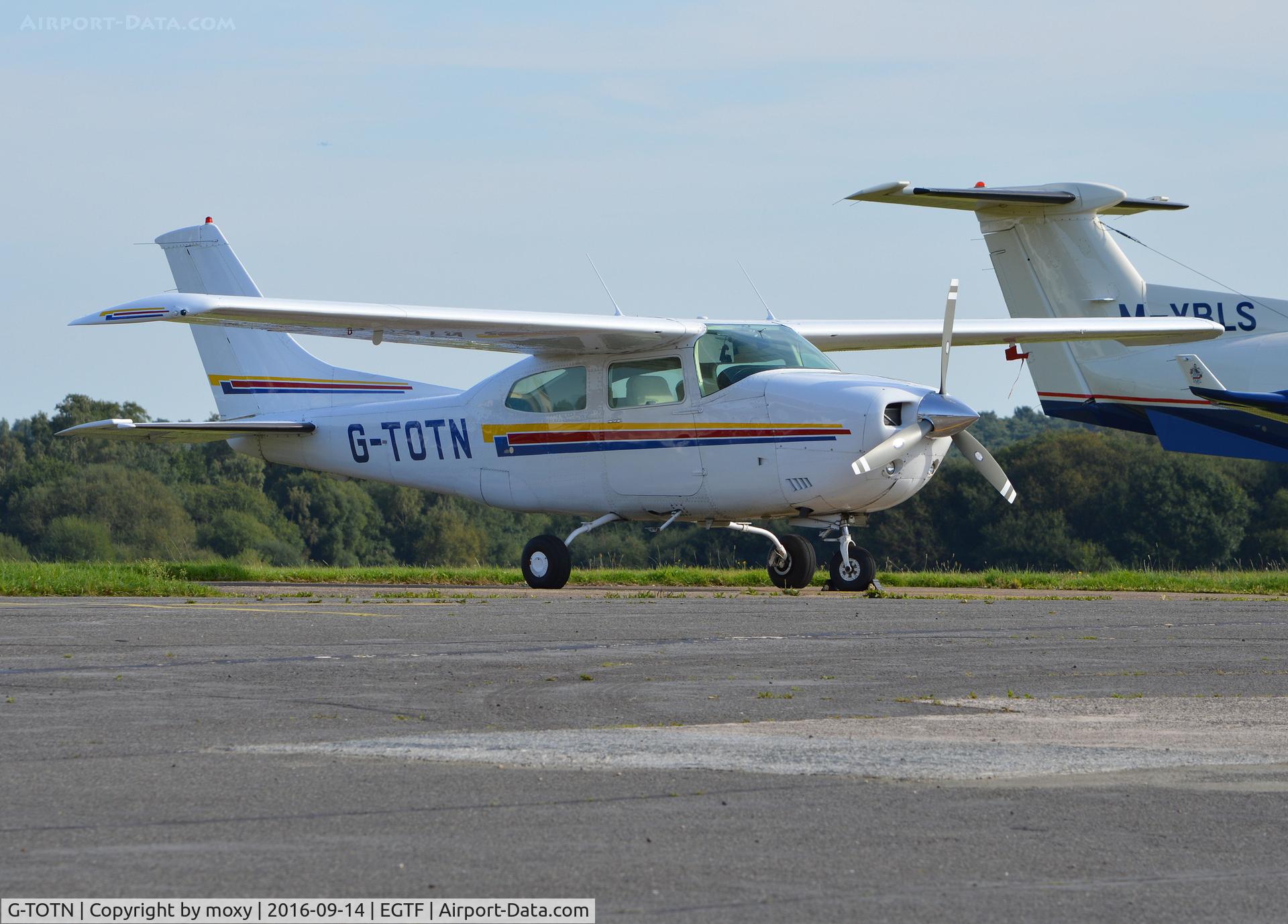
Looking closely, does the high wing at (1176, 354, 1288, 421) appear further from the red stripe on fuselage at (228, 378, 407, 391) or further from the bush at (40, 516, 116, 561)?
the bush at (40, 516, 116, 561)

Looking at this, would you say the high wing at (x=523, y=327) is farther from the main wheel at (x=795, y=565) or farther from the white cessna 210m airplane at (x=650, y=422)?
the main wheel at (x=795, y=565)

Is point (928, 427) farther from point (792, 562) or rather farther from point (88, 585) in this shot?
point (88, 585)

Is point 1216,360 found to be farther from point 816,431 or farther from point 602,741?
point 602,741

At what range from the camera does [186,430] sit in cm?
2003

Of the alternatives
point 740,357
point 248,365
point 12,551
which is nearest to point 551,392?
point 740,357

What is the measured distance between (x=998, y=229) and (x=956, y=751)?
18.9 meters

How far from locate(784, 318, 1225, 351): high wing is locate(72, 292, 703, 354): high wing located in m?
→ 2.44

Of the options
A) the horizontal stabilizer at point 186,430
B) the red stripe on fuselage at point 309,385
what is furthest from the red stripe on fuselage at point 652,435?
the horizontal stabilizer at point 186,430

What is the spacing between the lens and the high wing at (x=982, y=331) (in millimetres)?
19203

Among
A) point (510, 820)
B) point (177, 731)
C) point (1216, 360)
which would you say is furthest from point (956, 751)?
point (1216, 360)

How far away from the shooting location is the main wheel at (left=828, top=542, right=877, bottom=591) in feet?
54.3

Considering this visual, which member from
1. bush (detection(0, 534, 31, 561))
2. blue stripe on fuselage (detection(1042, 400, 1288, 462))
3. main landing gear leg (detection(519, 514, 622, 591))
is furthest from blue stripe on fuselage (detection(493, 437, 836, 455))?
bush (detection(0, 534, 31, 561))

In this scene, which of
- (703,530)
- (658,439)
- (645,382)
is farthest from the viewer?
(703,530)

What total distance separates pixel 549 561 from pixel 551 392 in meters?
1.84
